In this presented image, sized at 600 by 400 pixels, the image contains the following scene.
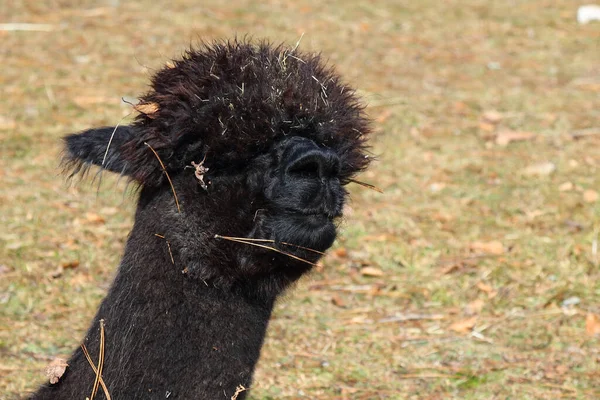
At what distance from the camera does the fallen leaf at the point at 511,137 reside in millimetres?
8578

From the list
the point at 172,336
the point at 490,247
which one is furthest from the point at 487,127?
the point at 172,336

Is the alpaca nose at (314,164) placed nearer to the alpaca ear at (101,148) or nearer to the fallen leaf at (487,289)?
the alpaca ear at (101,148)

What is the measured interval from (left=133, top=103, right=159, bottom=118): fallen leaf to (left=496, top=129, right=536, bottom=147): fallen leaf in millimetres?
5942

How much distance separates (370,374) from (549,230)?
253 centimetres

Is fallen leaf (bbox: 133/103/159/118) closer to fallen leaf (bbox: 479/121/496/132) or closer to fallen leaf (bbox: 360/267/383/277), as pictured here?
fallen leaf (bbox: 360/267/383/277)

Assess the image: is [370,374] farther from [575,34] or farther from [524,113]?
[575,34]

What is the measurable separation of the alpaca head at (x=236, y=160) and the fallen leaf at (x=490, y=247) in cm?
350

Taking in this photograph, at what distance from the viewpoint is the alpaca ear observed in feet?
10.4

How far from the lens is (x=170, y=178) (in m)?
3.17

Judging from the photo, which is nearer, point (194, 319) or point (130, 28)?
point (194, 319)

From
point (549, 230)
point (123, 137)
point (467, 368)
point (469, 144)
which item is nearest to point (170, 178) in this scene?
point (123, 137)

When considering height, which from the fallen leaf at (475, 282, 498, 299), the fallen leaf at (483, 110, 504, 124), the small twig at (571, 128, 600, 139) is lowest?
the fallen leaf at (483, 110, 504, 124)

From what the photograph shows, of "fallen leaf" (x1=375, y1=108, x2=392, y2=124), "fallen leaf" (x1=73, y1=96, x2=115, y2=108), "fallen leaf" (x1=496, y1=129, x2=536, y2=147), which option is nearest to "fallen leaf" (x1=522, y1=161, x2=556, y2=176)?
"fallen leaf" (x1=496, y1=129, x2=536, y2=147)

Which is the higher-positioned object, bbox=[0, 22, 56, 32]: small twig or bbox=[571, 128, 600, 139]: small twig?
bbox=[571, 128, 600, 139]: small twig
